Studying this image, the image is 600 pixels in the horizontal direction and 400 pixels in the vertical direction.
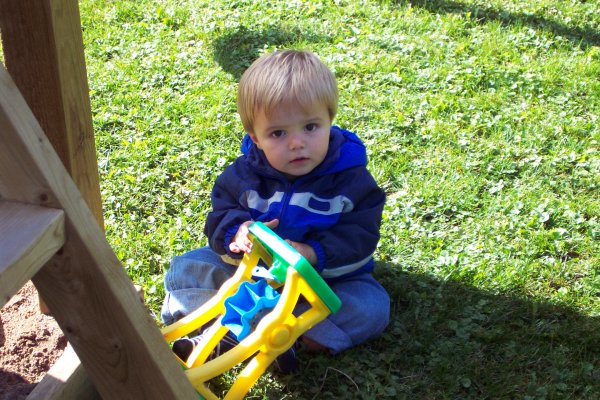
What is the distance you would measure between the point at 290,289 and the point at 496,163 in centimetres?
182

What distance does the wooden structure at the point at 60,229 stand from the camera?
1456 millimetres

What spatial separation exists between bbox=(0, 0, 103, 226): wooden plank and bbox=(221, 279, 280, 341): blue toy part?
680 millimetres

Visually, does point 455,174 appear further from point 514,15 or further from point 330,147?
point 514,15

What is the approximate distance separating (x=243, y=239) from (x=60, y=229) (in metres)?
1.10

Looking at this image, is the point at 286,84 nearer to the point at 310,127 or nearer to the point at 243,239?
the point at 310,127

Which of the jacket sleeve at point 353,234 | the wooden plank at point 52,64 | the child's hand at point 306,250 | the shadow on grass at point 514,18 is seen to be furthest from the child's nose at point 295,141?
the shadow on grass at point 514,18

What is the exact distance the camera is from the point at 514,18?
5289mm

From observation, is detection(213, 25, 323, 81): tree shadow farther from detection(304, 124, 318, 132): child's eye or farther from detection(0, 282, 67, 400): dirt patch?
detection(0, 282, 67, 400): dirt patch

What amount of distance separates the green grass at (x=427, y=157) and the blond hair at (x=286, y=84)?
2.85 ft

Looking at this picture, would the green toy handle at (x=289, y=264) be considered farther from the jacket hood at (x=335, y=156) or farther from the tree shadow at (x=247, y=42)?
the tree shadow at (x=247, y=42)

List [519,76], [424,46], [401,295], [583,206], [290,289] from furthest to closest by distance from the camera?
[424,46] → [519,76] → [583,206] → [401,295] → [290,289]

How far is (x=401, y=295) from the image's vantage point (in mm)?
2939

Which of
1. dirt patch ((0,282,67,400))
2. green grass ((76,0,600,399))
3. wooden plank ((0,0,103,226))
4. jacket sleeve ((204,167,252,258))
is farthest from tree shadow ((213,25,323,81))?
wooden plank ((0,0,103,226))

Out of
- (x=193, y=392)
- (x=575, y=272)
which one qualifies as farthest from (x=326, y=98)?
(x=575, y=272)
